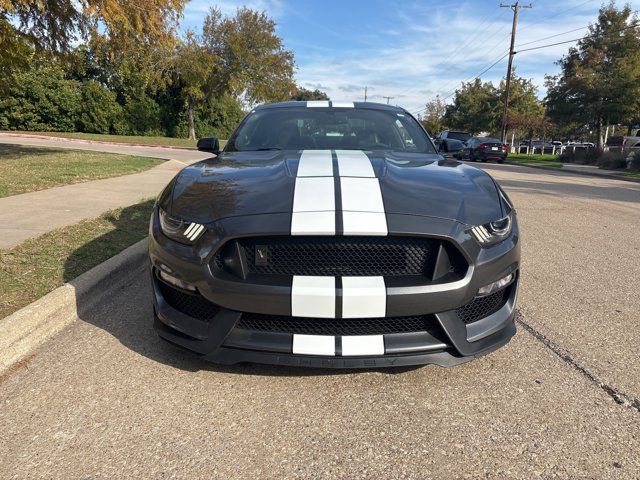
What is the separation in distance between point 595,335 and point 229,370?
2305 mm

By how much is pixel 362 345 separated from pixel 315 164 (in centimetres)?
120

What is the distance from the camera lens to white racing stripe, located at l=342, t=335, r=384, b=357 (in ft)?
7.12

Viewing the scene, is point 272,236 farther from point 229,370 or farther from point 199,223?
point 229,370

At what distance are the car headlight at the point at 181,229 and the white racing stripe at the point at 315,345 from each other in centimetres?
69

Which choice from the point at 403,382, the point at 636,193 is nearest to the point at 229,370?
the point at 403,382

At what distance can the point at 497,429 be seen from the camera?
2.12m

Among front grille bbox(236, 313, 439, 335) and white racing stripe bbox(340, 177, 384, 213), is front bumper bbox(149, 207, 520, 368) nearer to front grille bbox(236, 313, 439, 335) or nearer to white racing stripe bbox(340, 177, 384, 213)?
front grille bbox(236, 313, 439, 335)

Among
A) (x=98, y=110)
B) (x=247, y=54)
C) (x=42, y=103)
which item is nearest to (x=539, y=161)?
(x=247, y=54)

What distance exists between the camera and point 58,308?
10.3 feet

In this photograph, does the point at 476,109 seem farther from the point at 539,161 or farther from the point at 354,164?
the point at 354,164

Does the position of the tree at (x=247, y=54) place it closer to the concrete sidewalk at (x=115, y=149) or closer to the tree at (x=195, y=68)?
the tree at (x=195, y=68)

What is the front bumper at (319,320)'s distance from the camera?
216 centimetres

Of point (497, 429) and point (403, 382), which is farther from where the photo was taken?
point (403, 382)

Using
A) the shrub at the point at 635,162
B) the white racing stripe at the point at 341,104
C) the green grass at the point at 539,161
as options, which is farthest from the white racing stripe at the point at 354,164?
the green grass at the point at 539,161
